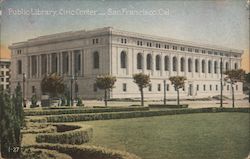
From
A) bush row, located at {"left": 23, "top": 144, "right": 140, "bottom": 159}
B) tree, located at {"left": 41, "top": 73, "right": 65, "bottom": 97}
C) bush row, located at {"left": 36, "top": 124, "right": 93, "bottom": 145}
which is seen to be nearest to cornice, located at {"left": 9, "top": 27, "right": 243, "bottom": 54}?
tree, located at {"left": 41, "top": 73, "right": 65, "bottom": 97}

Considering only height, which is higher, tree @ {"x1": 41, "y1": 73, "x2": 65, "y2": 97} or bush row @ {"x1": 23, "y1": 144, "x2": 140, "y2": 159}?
tree @ {"x1": 41, "y1": 73, "x2": 65, "y2": 97}

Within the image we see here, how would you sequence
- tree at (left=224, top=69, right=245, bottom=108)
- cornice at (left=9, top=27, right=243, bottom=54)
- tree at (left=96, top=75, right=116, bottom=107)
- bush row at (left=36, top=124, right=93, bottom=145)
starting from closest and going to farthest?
bush row at (left=36, top=124, right=93, bottom=145) → cornice at (left=9, top=27, right=243, bottom=54) → tree at (left=224, top=69, right=245, bottom=108) → tree at (left=96, top=75, right=116, bottom=107)

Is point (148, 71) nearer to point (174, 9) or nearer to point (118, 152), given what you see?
point (174, 9)

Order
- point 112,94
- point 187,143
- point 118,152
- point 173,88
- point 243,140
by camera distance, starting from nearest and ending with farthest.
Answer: point 118,152
point 187,143
point 243,140
point 173,88
point 112,94

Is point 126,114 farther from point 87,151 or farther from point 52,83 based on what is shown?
point 87,151

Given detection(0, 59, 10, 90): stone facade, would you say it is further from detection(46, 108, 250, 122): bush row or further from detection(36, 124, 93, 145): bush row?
detection(46, 108, 250, 122): bush row

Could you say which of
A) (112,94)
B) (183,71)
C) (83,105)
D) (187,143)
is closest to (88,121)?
(83,105)

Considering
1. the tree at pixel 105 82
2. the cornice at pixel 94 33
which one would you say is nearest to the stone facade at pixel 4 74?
the cornice at pixel 94 33
